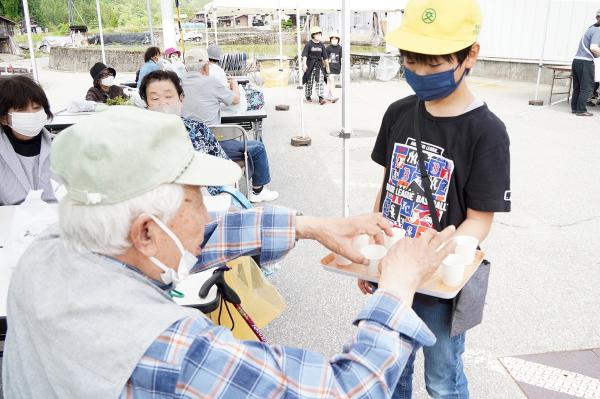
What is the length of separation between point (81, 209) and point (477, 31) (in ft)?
4.18

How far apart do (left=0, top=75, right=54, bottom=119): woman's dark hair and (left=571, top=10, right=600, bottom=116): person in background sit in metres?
9.29

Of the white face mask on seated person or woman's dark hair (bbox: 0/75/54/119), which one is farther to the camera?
the white face mask on seated person

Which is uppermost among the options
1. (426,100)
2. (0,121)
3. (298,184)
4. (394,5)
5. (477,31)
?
(394,5)

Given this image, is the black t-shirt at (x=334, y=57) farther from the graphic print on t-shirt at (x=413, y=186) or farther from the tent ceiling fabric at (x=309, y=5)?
the graphic print on t-shirt at (x=413, y=186)

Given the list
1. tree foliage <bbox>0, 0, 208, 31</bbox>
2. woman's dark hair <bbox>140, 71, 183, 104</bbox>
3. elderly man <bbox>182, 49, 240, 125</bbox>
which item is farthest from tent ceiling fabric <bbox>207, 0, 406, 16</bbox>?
tree foliage <bbox>0, 0, 208, 31</bbox>

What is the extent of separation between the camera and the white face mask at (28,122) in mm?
2779

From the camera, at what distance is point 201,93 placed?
5.12 metres

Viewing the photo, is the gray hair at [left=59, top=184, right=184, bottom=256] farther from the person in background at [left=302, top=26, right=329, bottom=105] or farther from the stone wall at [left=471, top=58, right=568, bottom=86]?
the stone wall at [left=471, top=58, right=568, bottom=86]

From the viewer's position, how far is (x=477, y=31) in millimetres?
1519

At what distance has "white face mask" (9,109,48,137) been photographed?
2.78 metres

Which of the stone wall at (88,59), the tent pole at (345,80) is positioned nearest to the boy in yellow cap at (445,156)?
the tent pole at (345,80)

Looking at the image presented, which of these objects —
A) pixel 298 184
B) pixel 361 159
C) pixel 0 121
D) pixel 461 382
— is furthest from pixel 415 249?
pixel 361 159

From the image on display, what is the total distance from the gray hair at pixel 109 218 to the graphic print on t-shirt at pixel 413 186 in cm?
95

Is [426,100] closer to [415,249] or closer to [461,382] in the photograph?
[415,249]
